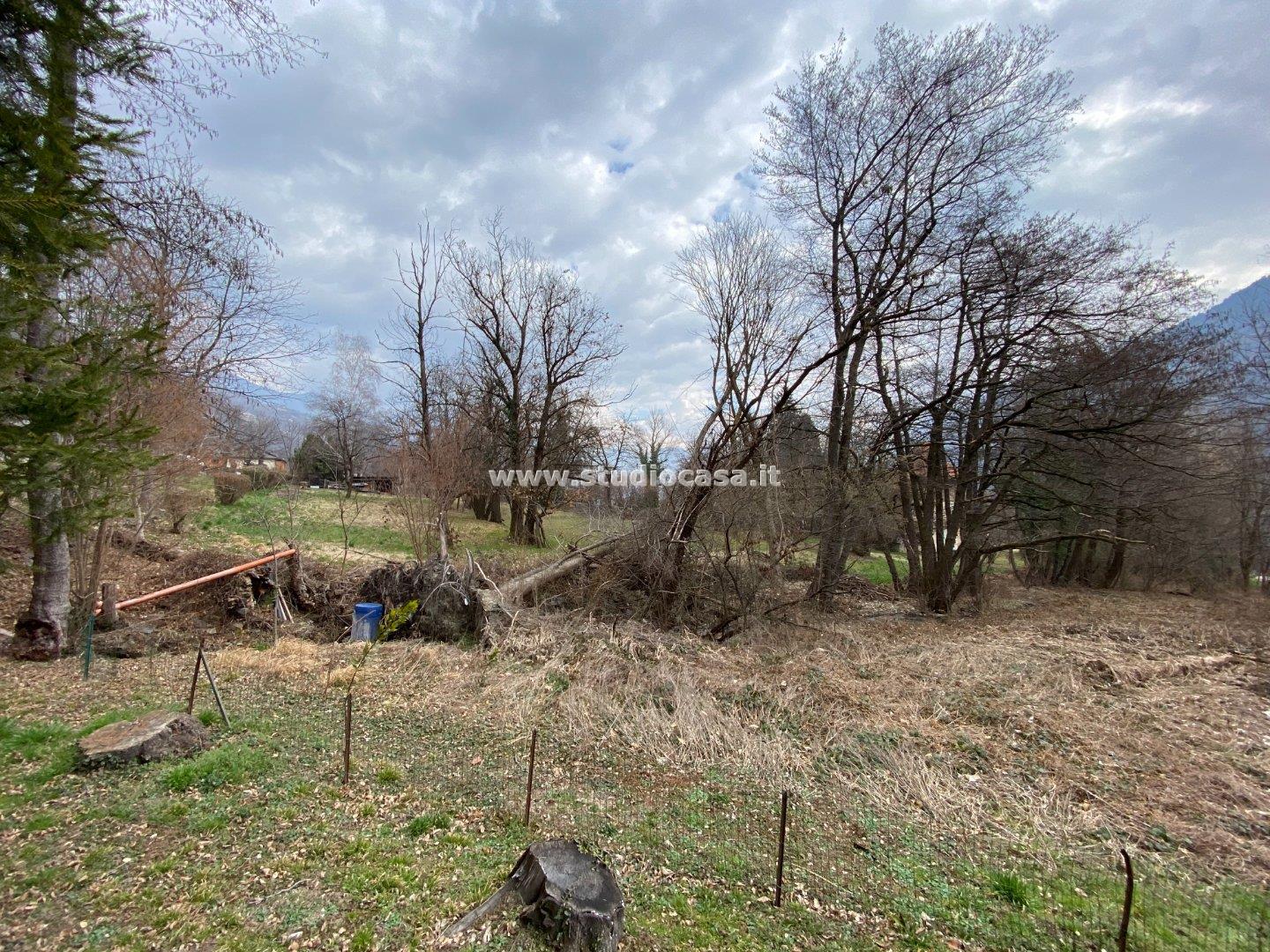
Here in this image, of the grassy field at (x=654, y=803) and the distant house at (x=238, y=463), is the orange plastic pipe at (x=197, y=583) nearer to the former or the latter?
the grassy field at (x=654, y=803)

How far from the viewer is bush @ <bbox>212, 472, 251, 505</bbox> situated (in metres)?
15.9

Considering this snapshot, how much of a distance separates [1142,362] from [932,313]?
3.82 meters

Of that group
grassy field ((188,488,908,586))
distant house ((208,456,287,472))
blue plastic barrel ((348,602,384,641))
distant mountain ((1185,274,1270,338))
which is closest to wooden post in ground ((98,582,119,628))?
grassy field ((188,488,908,586))

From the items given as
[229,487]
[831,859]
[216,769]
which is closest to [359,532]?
[229,487]

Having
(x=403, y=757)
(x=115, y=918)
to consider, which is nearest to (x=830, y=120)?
(x=403, y=757)

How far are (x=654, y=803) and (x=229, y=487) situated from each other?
60.7ft

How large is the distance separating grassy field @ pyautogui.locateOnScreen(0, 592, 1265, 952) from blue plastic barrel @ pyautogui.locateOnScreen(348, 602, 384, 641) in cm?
135

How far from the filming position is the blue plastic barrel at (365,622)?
7742mm

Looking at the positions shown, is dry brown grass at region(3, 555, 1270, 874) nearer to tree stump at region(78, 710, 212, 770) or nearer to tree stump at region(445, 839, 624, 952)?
tree stump at region(78, 710, 212, 770)

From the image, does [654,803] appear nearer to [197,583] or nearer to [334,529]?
[197,583]

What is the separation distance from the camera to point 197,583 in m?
7.80

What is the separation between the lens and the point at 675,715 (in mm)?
4895

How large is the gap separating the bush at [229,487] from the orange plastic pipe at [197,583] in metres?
9.11

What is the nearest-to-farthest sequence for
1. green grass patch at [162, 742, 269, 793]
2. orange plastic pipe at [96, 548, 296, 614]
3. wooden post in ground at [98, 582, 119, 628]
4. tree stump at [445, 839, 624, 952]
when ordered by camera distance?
tree stump at [445, 839, 624, 952], green grass patch at [162, 742, 269, 793], wooden post in ground at [98, 582, 119, 628], orange plastic pipe at [96, 548, 296, 614]
